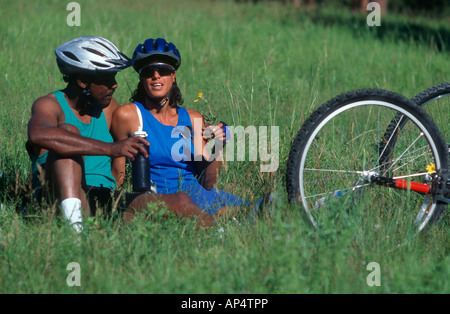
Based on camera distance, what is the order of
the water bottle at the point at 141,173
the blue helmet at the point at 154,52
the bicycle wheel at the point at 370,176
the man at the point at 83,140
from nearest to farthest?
the bicycle wheel at the point at 370,176, the man at the point at 83,140, the water bottle at the point at 141,173, the blue helmet at the point at 154,52

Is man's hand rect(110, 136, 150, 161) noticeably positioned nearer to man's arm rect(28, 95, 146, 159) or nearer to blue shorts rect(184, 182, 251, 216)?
man's arm rect(28, 95, 146, 159)

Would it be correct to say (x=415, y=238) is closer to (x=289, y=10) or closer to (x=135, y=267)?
(x=135, y=267)

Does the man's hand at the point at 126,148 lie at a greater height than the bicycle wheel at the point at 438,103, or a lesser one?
lesser

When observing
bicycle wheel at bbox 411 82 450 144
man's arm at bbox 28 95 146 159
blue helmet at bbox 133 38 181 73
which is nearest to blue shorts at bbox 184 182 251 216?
man's arm at bbox 28 95 146 159

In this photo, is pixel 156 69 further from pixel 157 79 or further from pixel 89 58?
pixel 89 58

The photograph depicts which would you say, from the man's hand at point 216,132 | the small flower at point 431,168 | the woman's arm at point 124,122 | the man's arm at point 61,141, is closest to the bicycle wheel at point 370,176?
the small flower at point 431,168

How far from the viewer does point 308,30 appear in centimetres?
Answer: 1099

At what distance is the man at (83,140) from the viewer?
3.74m

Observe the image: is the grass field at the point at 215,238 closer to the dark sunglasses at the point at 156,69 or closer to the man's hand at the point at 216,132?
the man's hand at the point at 216,132

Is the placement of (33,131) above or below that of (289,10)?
below

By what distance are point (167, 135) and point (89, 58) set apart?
78 centimetres

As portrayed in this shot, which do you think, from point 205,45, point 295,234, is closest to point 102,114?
point 295,234

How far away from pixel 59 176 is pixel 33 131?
1.06 ft
